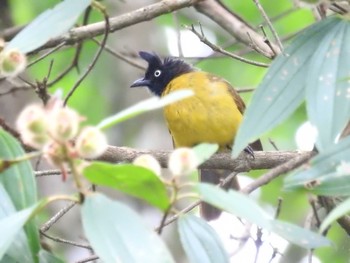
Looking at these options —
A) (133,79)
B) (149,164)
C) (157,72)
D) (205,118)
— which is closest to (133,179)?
(149,164)

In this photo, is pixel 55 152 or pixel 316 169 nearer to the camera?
pixel 55 152

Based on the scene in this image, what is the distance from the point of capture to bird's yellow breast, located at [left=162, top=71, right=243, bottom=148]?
4438 mm

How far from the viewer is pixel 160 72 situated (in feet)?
16.6

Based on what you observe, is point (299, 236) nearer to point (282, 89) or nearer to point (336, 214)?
point (336, 214)

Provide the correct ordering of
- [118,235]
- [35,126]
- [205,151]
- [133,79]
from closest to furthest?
[35,126], [118,235], [205,151], [133,79]

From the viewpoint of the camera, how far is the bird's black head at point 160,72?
5.05m

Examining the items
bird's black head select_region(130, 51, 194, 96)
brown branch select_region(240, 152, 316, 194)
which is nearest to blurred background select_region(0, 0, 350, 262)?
bird's black head select_region(130, 51, 194, 96)

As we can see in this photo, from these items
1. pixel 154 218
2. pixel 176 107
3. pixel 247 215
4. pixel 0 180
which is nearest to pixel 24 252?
pixel 0 180

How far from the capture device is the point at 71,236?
6.12 m

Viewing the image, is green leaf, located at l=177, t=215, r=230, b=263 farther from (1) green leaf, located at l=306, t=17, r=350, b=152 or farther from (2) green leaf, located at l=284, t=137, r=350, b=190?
(1) green leaf, located at l=306, t=17, r=350, b=152

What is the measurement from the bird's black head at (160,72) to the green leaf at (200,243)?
3013mm

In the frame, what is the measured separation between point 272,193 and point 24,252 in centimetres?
393

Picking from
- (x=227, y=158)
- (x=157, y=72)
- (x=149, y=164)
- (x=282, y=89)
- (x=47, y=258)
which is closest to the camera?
(x=149, y=164)

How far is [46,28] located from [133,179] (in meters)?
0.62
